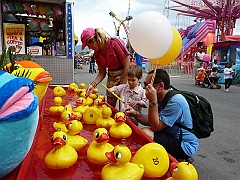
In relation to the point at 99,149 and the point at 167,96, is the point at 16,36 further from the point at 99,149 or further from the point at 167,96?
the point at 99,149

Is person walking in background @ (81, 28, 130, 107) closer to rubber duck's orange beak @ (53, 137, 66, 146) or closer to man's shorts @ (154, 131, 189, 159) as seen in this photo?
man's shorts @ (154, 131, 189, 159)

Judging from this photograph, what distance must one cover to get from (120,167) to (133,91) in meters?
1.69

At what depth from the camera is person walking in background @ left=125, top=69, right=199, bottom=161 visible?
2.01m

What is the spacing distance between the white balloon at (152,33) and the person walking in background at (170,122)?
0.65ft

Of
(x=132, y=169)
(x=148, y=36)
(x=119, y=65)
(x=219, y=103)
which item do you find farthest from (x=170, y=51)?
(x=219, y=103)

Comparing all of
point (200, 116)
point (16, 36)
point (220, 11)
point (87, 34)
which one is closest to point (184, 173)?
point (200, 116)

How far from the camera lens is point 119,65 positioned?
3234mm

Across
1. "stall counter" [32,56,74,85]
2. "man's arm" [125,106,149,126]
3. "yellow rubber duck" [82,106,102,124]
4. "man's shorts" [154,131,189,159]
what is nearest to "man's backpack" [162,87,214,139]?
"man's shorts" [154,131,189,159]

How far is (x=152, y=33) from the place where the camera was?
2051mm

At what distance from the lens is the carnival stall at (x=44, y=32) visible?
4824mm

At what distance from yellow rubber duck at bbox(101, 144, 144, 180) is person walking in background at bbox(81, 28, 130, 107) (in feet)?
6.39

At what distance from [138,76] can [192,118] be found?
81cm

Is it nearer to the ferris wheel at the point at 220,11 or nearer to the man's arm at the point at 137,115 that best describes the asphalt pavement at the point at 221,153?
the man's arm at the point at 137,115

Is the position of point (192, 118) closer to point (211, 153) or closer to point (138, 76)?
point (138, 76)
